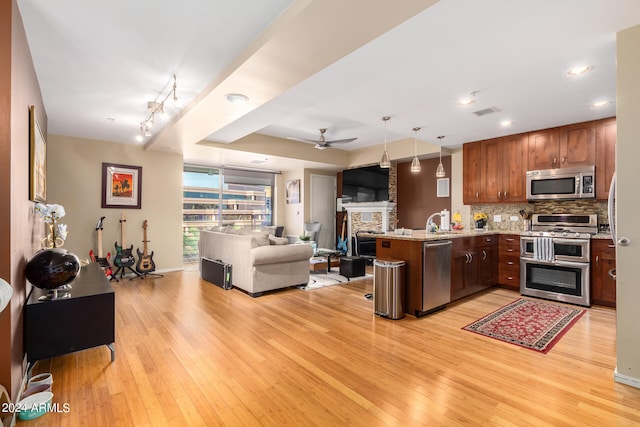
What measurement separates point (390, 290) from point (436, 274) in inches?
24.7

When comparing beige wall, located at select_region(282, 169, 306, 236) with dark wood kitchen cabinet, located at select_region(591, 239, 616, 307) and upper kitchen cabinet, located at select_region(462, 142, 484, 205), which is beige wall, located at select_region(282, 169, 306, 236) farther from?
dark wood kitchen cabinet, located at select_region(591, 239, 616, 307)

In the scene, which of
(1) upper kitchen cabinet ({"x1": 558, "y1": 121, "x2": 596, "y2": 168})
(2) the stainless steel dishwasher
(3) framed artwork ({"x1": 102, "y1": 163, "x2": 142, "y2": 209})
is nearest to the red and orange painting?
(3) framed artwork ({"x1": 102, "y1": 163, "x2": 142, "y2": 209})

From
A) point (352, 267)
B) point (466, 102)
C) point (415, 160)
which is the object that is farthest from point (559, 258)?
point (352, 267)

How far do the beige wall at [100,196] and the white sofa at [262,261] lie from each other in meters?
1.87

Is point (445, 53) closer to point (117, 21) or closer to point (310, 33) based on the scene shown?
point (310, 33)

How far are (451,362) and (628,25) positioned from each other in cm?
280

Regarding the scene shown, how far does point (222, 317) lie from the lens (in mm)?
3568

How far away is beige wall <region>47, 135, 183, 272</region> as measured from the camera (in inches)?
211

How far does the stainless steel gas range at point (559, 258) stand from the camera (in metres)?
4.09

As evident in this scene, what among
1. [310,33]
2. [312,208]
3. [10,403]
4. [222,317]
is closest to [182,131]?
[222,317]

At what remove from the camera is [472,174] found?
5.53 meters

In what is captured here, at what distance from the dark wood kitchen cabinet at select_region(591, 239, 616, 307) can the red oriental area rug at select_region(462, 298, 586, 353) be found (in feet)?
1.42

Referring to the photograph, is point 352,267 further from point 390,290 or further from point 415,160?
point 415,160

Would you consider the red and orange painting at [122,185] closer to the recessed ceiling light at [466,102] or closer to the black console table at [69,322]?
the black console table at [69,322]
